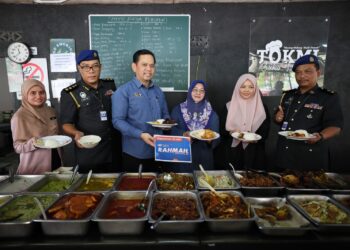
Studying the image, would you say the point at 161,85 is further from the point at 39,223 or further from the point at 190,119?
the point at 39,223

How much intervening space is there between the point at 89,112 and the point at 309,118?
2.58m

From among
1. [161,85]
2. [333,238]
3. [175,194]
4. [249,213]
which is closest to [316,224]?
[333,238]

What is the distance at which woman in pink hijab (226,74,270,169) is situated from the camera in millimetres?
Answer: 3049

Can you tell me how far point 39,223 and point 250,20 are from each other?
12.9 ft

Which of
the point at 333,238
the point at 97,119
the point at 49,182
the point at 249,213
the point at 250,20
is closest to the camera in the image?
the point at 333,238

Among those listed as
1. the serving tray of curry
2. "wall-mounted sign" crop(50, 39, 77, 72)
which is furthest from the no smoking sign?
the serving tray of curry

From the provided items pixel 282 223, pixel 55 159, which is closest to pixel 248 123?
pixel 282 223

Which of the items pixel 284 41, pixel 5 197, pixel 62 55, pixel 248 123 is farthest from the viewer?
pixel 62 55

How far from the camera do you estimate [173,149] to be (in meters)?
2.07

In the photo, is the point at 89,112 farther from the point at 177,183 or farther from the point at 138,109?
the point at 177,183

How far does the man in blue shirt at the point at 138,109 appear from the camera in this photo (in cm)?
267

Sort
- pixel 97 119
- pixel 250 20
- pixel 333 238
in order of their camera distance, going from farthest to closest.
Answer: pixel 250 20 → pixel 97 119 → pixel 333 238

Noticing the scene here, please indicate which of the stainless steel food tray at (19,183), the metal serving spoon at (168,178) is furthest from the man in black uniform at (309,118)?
the stainless steel food tray at (19,183)

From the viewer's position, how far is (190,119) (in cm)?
310
